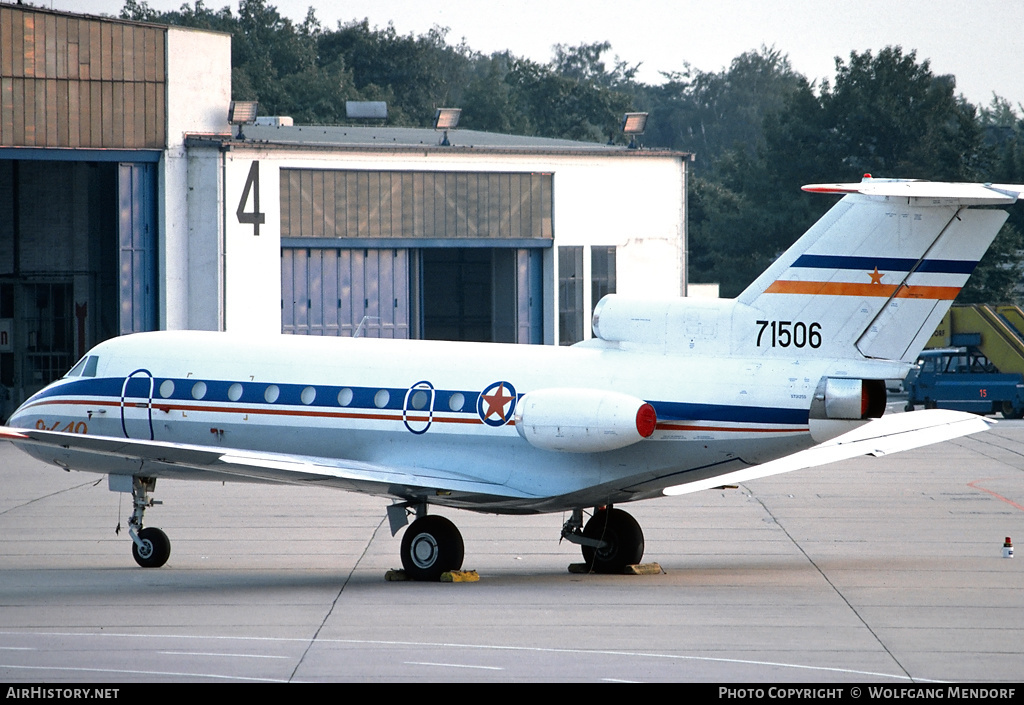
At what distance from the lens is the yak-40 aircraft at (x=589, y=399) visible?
16219 mm

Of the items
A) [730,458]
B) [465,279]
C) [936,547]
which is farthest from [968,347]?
[730,458]

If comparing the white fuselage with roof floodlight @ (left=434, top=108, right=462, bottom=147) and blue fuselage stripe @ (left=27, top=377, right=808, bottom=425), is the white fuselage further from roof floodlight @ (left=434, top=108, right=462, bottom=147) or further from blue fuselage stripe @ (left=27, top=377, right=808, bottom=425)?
roof floodlight @ (left=434, top=108, right=462, bottom=147)

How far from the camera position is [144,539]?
19.1 m

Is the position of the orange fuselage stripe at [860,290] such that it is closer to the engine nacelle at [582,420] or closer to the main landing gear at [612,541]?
the engine nacelle at [582,420]

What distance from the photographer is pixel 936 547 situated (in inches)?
816

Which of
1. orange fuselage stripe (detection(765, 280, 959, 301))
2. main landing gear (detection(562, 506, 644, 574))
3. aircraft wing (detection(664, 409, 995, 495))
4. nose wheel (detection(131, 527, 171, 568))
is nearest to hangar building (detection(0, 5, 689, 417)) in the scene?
nose wheel (detection(131, 527, 171, 568))

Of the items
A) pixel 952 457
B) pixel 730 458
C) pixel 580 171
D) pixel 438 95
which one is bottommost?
pixel 952 457

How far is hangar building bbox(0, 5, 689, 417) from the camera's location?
126 ft

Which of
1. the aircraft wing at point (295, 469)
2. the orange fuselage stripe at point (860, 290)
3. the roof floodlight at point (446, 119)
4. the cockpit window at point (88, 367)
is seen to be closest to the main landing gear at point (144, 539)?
the aircraft wing at point (295, 469)

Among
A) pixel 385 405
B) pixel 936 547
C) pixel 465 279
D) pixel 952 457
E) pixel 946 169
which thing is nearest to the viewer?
pixel 385 405
